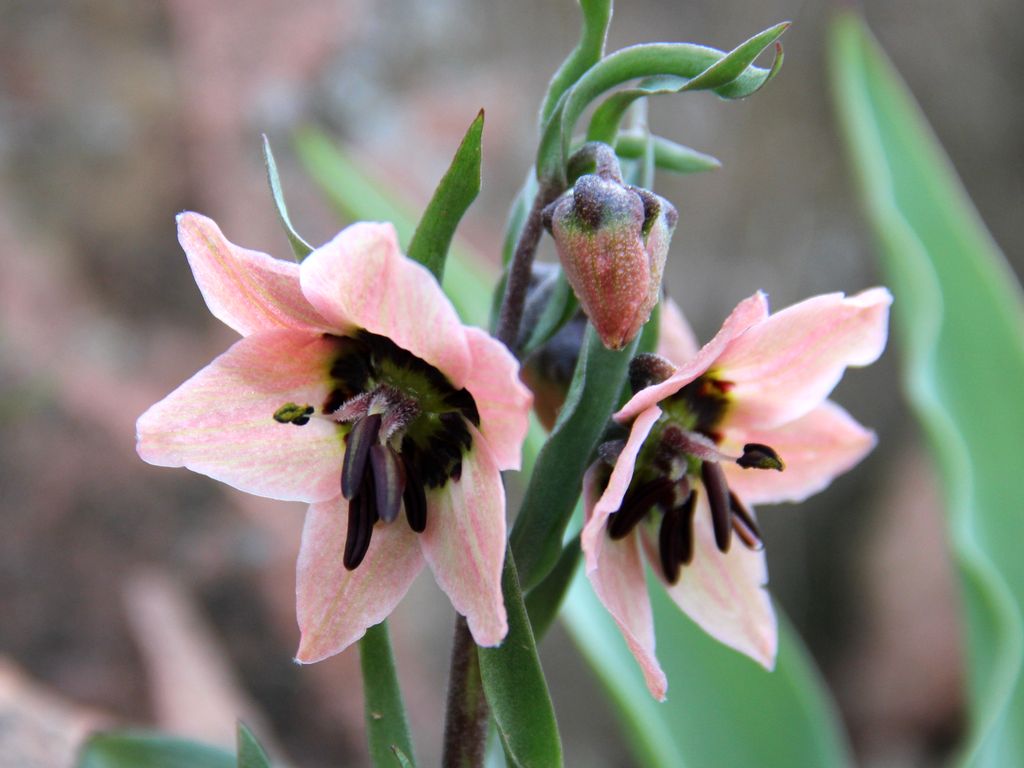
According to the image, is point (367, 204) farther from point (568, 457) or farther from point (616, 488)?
point (616, 488)

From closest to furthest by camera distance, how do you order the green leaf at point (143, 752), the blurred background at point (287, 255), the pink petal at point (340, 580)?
the pink petal at point (340, 580) < the green leaf at point (143, 752) < the blurred background at point (287, 255)

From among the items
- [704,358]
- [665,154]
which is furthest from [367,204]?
[704,358]

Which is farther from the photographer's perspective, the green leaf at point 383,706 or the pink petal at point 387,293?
the green leaf at point 383,706

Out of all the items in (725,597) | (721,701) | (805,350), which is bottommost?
(721,701)

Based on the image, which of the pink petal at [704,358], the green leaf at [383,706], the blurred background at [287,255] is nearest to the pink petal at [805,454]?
the pink petal at [704,358]

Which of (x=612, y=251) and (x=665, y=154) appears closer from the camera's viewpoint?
(x=612, y=251)

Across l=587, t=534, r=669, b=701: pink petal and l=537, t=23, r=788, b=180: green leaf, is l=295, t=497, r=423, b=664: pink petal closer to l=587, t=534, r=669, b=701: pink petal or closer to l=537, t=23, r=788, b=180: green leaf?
l=587, t=534, r=669, b=701: pink petal

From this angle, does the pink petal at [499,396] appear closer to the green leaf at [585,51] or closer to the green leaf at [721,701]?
the green leaf at [585,51]

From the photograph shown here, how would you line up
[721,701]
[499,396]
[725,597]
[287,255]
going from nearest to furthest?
[499,396] < [725,597] < [721,701] < [287,255]
